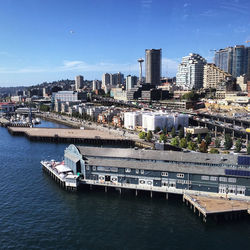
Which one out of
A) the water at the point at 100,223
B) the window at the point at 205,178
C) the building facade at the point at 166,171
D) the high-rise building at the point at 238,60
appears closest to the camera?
the water at the point at 100,223

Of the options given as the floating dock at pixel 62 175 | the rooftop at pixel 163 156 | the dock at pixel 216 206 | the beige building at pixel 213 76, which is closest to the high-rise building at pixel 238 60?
the beige building at pixel 213 76

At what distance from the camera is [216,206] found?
2983 cm

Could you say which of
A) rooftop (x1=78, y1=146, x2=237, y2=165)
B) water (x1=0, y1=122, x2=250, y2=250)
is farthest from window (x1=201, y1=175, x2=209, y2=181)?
water (x1=0, y1=122, x2=250, y2=250)

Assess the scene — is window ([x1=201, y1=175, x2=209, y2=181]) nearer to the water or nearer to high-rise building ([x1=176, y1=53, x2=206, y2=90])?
the water

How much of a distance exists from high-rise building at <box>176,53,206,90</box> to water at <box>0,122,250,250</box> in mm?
140950

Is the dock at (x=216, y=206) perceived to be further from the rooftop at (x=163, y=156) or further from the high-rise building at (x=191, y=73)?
the high-rise building at (x=191, y=73)

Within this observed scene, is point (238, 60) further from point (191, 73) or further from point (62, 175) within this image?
point (62, 175)

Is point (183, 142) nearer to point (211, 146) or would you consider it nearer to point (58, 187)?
point (211, 146)

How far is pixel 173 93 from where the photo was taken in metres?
154

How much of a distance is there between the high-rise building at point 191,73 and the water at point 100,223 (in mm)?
140950

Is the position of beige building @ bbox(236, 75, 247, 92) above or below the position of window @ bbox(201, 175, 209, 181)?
above

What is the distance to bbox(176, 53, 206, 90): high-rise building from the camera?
564 ft

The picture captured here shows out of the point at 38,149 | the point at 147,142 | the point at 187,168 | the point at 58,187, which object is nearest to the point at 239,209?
the point at 187,168

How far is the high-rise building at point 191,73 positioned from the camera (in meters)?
172
